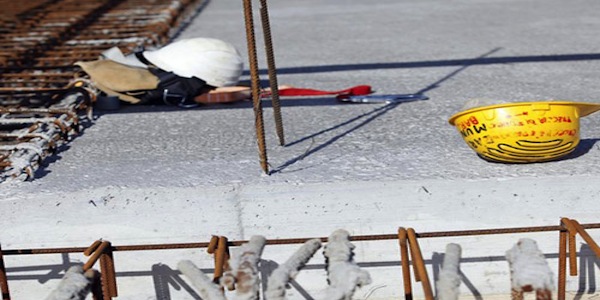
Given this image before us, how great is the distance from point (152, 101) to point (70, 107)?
2.01ft

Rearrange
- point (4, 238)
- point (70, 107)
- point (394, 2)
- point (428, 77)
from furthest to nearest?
1. point (394, 2)
2. point (428, 77)
3. point (70, 107)
4. point (4, 238)

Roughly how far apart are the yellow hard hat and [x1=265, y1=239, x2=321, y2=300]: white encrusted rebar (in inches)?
53.1

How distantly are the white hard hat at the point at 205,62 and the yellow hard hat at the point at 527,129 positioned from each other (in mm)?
2626

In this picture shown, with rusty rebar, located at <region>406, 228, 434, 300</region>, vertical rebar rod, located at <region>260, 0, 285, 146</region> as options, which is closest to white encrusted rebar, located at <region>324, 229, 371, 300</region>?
rusty rebar, located at <region>406, 228, 434, 300</region>

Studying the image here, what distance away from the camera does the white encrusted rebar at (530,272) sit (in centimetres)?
323

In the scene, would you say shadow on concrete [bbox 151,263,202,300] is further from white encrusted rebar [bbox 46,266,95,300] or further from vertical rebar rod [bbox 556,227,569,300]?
vertical rebar rod [bbox 556,227,569,300]

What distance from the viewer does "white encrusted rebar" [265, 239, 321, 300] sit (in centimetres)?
352

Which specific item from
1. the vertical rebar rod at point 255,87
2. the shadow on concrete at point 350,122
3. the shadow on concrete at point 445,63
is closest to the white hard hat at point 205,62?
the shadow on concrete at point 445,63

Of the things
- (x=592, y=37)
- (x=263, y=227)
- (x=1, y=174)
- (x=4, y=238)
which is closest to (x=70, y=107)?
(x=1, y=174)

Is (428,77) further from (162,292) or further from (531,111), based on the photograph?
(162,292)

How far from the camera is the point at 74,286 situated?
3549 mm

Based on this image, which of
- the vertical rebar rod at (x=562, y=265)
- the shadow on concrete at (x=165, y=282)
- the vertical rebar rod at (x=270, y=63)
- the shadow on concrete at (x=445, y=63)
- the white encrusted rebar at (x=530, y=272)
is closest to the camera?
the white encrusted rebar at (x=530, y=272)

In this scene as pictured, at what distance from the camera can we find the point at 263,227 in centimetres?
451

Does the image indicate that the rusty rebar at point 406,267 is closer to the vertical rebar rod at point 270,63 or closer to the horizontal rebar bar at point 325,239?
the horizontal rebar bar at point 325,239
